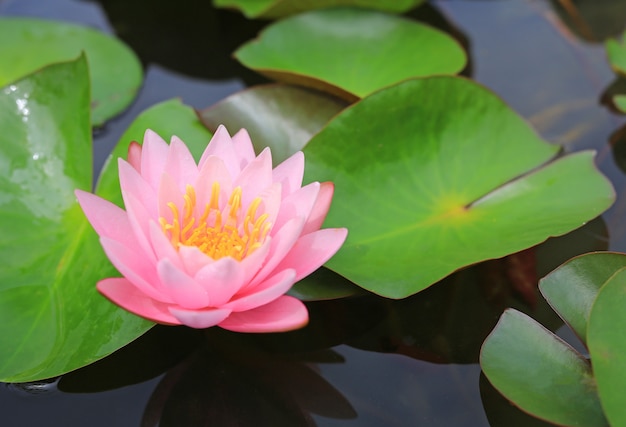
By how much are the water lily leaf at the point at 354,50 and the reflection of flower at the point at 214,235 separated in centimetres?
62

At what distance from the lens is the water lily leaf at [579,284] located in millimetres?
1247

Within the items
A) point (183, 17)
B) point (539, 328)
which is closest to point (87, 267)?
point (539, 328)

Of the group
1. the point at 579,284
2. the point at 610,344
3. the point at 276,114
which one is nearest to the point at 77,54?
the point at 276,114

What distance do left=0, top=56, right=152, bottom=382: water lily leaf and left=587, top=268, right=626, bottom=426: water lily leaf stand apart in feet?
2.63

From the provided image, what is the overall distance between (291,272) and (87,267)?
49 centimetres

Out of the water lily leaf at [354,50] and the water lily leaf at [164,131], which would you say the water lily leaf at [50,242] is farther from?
the water lily leaf at [354,50]

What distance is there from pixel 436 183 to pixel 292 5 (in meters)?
0.86

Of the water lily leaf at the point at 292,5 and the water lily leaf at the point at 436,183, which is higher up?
the water lily leaf at the point at 292,5

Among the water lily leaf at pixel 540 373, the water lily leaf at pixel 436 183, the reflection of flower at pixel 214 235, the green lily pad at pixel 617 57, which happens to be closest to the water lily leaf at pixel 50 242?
the reflection of flower at pixel 214 235

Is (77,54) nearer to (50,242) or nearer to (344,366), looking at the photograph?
(50,242)

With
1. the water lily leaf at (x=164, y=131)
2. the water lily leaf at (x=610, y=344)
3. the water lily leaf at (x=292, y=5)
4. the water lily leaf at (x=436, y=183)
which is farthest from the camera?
the water lily leaf at (x=292, y=5)

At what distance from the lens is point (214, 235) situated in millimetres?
1243

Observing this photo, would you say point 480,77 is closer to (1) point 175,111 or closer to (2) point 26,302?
(1) point 175,111

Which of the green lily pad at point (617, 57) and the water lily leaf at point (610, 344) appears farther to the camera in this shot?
the green lily pad at point (617, 57)
